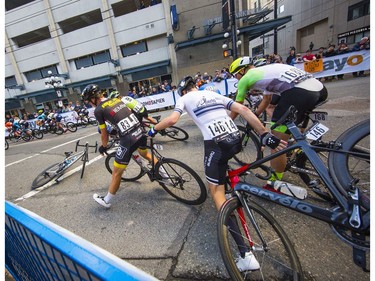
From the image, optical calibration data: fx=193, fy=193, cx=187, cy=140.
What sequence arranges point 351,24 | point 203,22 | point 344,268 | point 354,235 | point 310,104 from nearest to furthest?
point 354,235 → point 344,268 → point 310,104 → point 203,22 → point 351,24

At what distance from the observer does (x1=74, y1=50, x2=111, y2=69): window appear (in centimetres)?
2286

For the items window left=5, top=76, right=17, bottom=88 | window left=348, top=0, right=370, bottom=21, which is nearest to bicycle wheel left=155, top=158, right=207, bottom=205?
window left=348, top=0, right=370, bottom=21

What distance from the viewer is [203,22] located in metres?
19.3

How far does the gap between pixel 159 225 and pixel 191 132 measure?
4301mm

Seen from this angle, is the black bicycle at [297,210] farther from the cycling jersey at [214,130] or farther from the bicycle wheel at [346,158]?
the cycling jersey at [214,130]

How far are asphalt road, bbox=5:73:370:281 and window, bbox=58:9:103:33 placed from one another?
24.9 meters

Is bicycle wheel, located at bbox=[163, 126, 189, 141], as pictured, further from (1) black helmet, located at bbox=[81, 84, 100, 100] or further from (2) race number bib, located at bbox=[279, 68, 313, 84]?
(2) race number bib, located at bbox=[279, 68, 313, 84]

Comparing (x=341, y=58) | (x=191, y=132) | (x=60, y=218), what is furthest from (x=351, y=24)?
(x=60, y=218)

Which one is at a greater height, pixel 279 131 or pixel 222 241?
pixel 279 131

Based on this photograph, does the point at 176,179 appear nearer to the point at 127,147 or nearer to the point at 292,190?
the point at 127,147

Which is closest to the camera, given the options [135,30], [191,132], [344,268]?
[344,268]

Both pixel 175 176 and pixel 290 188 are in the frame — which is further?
pixel 175 176

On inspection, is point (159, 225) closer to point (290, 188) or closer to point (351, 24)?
point (290, 188)

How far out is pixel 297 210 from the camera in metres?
1.58
